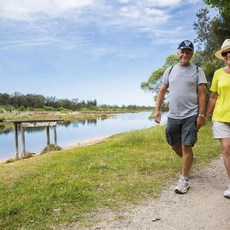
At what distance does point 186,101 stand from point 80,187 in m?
1.99

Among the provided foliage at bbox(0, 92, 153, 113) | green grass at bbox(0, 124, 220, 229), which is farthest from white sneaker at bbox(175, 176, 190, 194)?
foliage at bbox(0, 92, 153, 113)

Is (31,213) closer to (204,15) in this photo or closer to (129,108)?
(204,15)

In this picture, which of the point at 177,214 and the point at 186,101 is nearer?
the point at 177,214

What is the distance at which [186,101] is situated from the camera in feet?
14.0

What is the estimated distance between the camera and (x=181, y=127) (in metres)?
4.40

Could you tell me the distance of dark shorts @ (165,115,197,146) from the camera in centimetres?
425

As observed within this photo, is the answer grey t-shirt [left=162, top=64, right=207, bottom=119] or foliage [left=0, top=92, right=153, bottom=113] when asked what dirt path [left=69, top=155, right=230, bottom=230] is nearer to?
grey t-shirt [left=162, top=64, right=207, bottom=119]

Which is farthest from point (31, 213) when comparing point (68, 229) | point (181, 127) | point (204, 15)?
point (204, 15)

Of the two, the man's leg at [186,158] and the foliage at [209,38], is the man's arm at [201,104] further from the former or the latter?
the foliage at [209,38]

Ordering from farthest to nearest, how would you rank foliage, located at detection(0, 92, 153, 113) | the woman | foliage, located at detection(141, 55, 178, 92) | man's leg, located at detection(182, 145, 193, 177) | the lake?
foliage, located at detection(0, 92, 153, 113) → foliage, located at detection(141, 55, 178, 92) → the lake → man's leg, located at detection(182, 145, 193, 177) → the woman

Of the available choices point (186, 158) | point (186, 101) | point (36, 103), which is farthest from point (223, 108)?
point (36, 103)

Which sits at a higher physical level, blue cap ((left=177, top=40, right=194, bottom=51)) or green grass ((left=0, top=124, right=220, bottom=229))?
blue cap ((left=177, top=40, right=194, bottom=51))

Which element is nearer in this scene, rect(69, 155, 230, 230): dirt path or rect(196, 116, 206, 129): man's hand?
rect(69, 155, 230, 230): dirt path

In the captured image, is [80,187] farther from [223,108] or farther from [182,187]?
[223,108]
